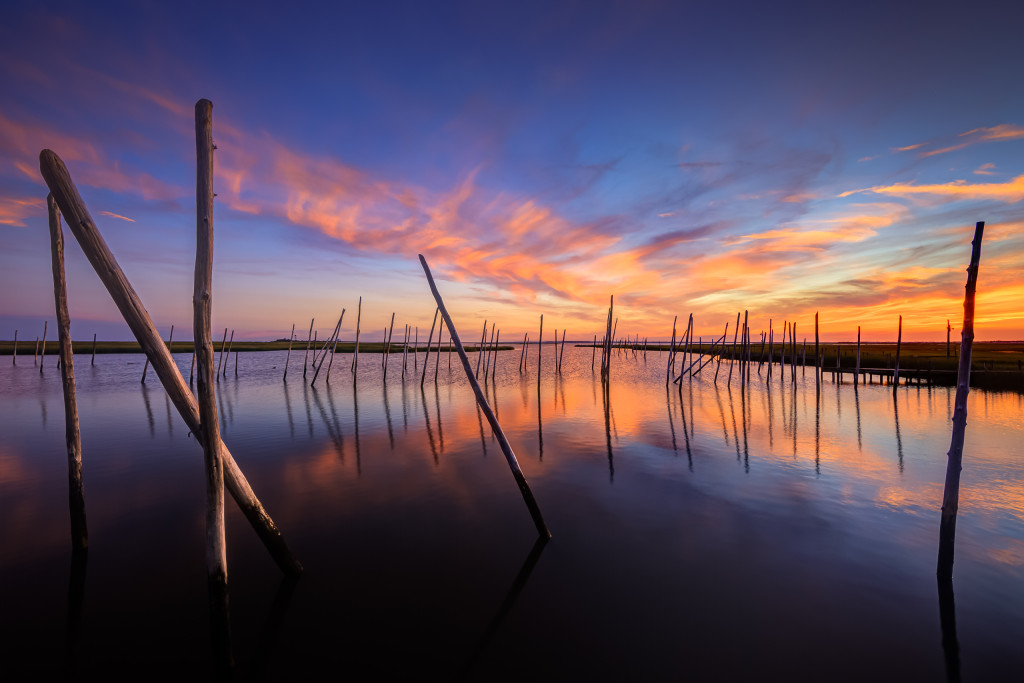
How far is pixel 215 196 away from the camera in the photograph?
3877 millimetres

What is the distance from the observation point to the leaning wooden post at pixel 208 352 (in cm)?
379

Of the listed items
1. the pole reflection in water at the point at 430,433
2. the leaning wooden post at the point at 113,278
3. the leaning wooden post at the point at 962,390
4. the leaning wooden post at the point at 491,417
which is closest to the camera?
the leaning wooden post at the point at 113,278

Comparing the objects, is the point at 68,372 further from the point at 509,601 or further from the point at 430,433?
the point at 430,433

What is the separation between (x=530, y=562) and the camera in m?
5.77

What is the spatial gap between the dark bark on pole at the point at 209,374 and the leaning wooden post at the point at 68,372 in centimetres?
326

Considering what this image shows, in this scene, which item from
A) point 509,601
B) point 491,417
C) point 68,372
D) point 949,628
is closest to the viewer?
point 949,628

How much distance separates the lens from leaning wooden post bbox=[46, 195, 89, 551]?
216 inches

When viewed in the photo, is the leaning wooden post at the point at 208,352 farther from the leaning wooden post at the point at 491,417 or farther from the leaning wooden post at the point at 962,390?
the leaning wooden post at the point at 962,390

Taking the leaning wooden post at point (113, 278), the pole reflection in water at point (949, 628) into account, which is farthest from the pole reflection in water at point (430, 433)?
the pole reflection in water at point (949, 628)

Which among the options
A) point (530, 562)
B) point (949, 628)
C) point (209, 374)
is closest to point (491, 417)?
point (530, 562)

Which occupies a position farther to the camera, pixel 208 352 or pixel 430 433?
pixel 430 433

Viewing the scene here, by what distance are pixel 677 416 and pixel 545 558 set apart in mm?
13235

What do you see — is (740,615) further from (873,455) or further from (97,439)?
(97,439)

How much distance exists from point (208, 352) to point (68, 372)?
359 centimetres
